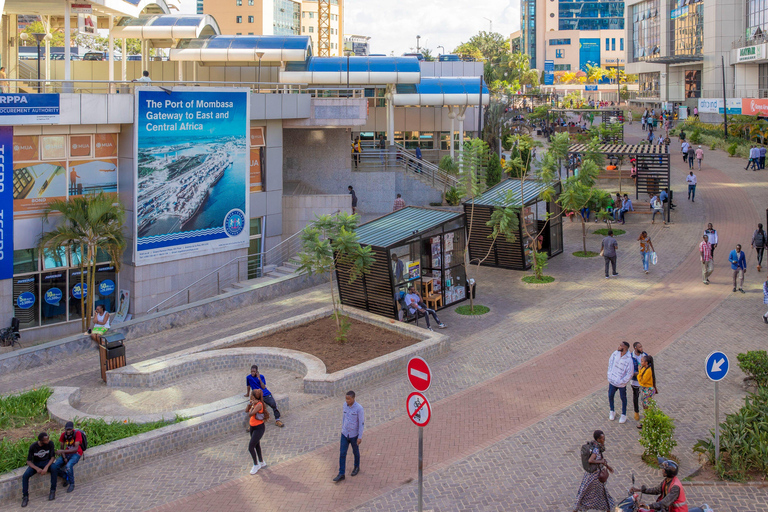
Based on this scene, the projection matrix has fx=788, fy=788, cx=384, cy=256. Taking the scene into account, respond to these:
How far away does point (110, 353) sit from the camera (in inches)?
642

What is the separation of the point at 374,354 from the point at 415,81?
2061 centimetres

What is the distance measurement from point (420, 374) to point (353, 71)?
26312 millimetres

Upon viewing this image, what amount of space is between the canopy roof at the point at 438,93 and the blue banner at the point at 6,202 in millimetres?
20495

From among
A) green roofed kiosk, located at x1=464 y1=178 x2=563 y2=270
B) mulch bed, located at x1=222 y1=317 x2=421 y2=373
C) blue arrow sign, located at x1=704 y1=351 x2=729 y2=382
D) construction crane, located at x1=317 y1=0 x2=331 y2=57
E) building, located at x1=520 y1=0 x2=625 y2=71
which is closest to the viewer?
blue arrow sign, located at x1=704 y1=351 x2=729 y2=382

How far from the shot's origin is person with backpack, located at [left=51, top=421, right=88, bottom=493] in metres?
11.1

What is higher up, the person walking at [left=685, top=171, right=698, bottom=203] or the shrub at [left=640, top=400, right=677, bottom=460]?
the person walking at [left=685, top=171, right=698, bottom=203]

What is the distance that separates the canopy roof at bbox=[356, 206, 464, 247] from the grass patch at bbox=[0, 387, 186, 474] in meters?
6.99

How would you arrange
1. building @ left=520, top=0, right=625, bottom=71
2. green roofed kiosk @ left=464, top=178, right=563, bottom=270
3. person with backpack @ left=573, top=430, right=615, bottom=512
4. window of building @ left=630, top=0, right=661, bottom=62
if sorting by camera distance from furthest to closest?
building @ left=520, top=0, right=625, bottom=71 < window of building @ left=630, top=0, right=661, bottom=62 < green roofed kiosk @ left=464, top=178, right=563, bottom=270 < person with backpack @ left=573, top=430, right=615, bottom=512

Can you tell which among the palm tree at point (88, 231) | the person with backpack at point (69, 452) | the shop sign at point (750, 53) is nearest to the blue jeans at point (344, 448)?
the person with backpack at point (69, 452)

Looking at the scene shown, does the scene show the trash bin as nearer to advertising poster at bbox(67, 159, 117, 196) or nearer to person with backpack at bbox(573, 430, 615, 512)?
advertising poster at bbox(67, 159, 117, 196)

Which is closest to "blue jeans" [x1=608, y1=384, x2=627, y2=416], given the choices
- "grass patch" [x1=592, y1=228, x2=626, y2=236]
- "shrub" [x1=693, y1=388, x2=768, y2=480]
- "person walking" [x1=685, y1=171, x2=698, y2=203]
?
"shrub" [x1=693, y1=388, x2=768, y2=480]

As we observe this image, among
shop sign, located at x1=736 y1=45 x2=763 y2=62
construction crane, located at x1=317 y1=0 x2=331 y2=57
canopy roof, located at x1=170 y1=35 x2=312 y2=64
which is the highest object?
construction crane, located at x1=317 y1=0 x2=331 y2=57

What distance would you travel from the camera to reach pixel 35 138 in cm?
2020

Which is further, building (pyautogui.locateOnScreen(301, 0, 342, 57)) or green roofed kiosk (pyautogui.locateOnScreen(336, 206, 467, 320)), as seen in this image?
building (pyautogui.locateOnScreen(301, 0, 342, 57))
